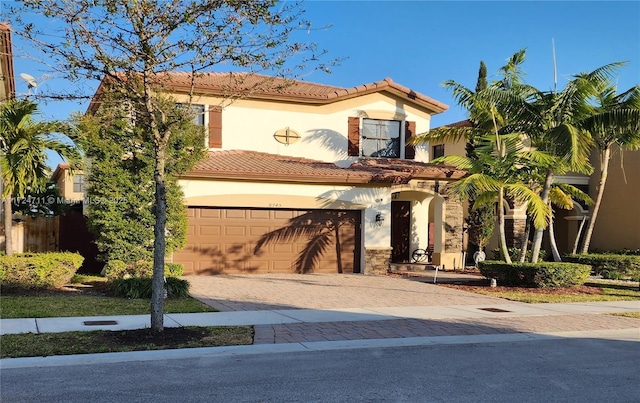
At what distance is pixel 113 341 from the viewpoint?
8016mm

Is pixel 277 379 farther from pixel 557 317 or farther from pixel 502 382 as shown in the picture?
pixel 557 317

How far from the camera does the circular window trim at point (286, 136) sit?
20156 mm

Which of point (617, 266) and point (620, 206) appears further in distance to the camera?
point (620, 206)

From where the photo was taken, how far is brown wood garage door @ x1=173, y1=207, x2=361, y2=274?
17484mm

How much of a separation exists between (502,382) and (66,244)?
595 inches

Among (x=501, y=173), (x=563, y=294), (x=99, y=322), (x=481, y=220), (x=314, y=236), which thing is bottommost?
(x=563, y=294)

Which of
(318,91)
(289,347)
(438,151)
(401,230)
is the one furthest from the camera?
(438,151)

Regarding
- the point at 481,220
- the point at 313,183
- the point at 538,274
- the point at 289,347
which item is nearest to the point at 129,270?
the point at 313,183

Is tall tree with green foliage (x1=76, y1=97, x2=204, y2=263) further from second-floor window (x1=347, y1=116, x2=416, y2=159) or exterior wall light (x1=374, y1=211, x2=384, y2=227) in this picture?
second-floor window (x1=347, y1=116, x2=416, y2=159)

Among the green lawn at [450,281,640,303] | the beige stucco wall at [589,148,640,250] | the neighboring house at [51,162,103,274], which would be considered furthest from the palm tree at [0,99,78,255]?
the beige stucco wall at [589,148,640,250]

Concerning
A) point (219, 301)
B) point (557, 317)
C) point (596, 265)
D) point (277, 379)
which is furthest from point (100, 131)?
point (596, 265)

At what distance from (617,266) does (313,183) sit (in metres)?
11.4

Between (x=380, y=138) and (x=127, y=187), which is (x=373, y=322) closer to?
(x=127, y=187)

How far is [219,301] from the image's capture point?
12328 millimetres
